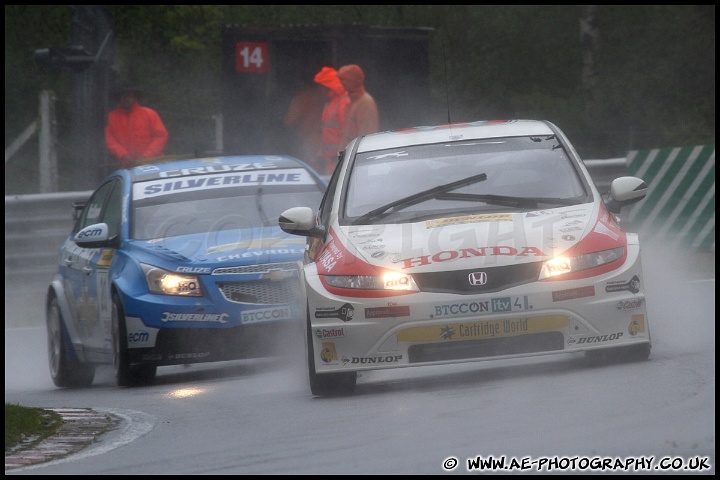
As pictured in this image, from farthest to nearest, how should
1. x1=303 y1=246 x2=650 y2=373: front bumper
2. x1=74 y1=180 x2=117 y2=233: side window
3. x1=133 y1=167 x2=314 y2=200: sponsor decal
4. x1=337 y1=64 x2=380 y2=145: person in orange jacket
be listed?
x1=337 y1=64 x2=380 y2=145: person in orange jacket, x1=74 y1=180 x2=117 y2=233: side window, x1=133 y1=167 x2=314 y2=200: sponsor decal, x1=303 y1=246 x2=650 y2=373: front bumper

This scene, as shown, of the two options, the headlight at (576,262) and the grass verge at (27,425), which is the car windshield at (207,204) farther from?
the headlight at (576,262)

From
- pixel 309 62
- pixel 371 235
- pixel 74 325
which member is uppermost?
pixel 309 62

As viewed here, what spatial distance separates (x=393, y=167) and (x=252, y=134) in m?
12.1

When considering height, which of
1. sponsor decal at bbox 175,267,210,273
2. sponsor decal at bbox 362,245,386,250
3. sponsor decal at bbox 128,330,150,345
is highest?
sponsor decal at bbox 362,245,386,250

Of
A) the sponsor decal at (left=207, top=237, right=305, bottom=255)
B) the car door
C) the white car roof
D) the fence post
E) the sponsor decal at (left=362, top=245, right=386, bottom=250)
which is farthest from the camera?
the fence post

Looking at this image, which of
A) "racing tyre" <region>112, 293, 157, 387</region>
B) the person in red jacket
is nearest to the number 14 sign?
the person in red jacket

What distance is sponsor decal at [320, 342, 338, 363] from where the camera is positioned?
29.5 ft

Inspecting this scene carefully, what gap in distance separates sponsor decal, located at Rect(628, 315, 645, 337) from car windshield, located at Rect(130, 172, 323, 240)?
364cm

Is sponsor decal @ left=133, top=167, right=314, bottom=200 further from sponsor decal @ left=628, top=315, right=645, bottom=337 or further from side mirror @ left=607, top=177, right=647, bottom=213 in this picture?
sponsor decal @ left=628, top=315, right=645, bottom=337

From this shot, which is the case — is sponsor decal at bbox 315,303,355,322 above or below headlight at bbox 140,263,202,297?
below

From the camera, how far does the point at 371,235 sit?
365 inches

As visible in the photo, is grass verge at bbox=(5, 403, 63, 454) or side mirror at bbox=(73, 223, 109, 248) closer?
grass verge at bbox=(5, 403, 63, 454)

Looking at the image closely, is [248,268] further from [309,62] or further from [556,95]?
[556,95]

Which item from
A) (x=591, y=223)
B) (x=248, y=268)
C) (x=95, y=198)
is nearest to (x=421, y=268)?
(x=591, y=223)
